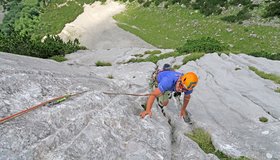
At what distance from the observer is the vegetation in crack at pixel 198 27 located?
38.8 metres

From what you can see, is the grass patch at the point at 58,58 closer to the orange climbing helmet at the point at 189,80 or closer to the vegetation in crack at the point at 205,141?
the vegetation in crack at the point at 205,141

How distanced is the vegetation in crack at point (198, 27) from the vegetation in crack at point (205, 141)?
23830mm

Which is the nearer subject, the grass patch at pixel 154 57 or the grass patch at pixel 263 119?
the grass patch at pixel 263 119

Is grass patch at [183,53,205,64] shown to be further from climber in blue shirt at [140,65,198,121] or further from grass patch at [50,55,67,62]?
→ climber in blue shirt at [140,65,198,121]

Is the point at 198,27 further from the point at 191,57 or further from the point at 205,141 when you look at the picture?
the point at 205,141

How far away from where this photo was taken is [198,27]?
147 feet

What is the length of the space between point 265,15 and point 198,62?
881 inches

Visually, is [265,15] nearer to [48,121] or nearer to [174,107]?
[174,107]

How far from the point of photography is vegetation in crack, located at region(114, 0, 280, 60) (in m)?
38.8

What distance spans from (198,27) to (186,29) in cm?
158

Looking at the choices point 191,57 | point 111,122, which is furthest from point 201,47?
point 111,122

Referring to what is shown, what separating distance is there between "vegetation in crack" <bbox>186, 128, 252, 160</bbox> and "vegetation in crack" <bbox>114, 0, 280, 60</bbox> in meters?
23.8

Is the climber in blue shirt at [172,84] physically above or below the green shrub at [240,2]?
below

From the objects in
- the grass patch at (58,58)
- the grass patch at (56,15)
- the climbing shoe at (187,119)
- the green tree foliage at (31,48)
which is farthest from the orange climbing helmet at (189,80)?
the grass patch at (56,15)
